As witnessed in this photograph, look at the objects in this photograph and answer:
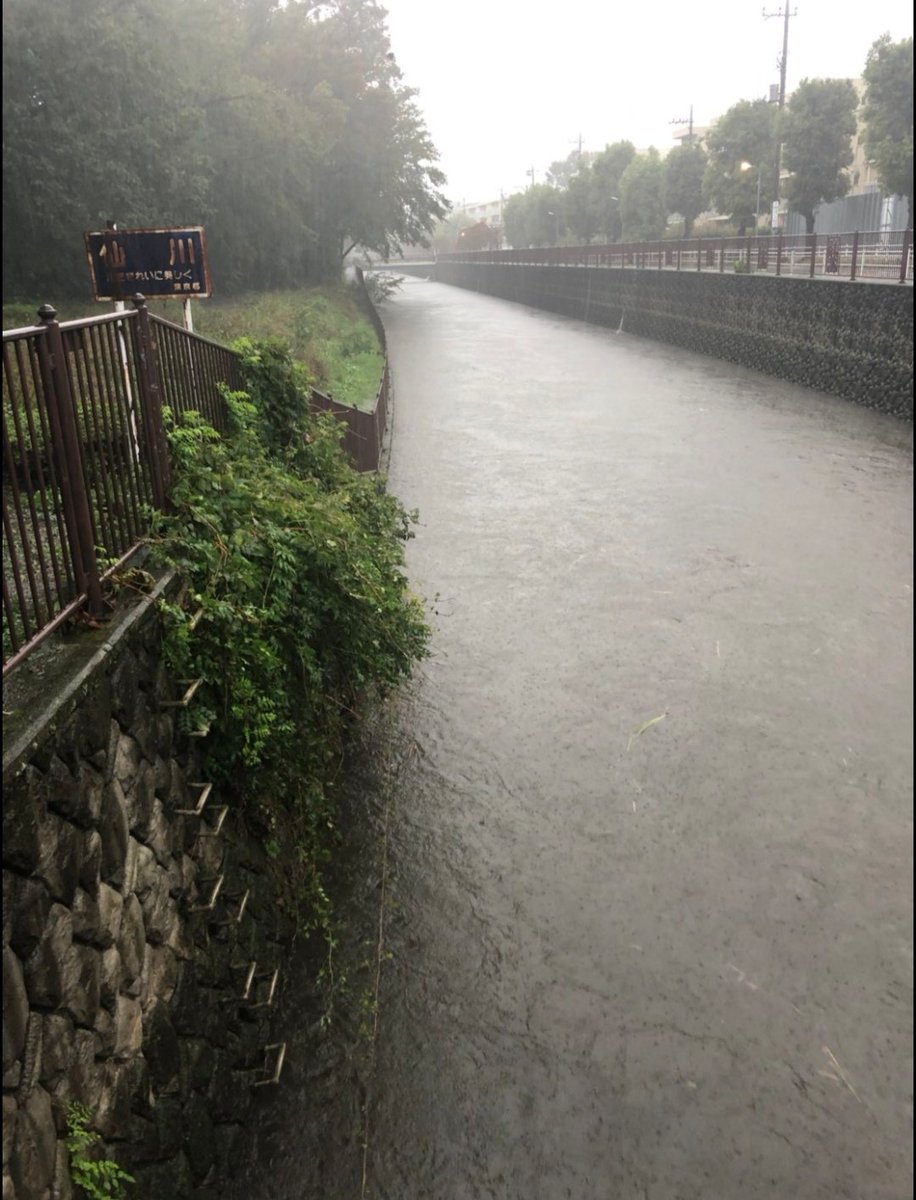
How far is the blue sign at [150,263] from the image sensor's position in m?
9.20

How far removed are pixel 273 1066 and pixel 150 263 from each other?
24.0 ft

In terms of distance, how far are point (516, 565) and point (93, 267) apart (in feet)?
16.1

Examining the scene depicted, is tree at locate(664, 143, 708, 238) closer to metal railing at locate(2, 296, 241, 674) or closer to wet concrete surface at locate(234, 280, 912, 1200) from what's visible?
wet concrete surface at locate(234, 280, 912, 1200)

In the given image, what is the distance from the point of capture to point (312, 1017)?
470 cm

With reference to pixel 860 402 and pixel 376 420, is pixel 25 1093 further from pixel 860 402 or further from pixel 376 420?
pixel 860 402

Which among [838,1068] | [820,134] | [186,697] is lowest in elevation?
[838,1068]

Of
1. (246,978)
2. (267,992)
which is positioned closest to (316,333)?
(267,992)

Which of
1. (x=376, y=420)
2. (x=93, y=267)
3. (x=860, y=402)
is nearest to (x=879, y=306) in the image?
(x=860, y=402)

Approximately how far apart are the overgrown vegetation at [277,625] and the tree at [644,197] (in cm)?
4701

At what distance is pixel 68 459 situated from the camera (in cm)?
347

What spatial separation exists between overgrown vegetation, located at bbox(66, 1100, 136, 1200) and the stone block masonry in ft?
0.13

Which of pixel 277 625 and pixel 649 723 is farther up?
pixel 277 625

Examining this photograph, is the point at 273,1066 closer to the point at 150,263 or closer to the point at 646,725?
the point at 646,725

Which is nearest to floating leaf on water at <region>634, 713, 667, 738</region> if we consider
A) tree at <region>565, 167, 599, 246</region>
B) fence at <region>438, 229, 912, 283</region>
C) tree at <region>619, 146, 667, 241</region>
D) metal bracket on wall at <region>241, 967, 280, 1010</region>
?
metal bracket on wall at <region>241, 967, 280, 1010</region>
